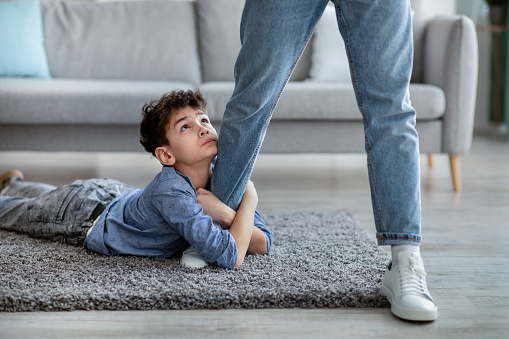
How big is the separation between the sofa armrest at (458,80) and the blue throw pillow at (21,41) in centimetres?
197

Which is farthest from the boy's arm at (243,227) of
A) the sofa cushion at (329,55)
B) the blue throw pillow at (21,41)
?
the blue throw pillow at (21,41)

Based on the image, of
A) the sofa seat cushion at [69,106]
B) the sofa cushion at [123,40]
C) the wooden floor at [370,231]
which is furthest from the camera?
the sofa cushion at [123,40]

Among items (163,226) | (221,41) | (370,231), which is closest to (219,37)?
(221,41)

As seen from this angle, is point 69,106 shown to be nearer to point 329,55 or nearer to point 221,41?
point 221,41

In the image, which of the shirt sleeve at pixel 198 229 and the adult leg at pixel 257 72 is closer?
the adult leg at pixel 257 72

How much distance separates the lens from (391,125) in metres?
1.12

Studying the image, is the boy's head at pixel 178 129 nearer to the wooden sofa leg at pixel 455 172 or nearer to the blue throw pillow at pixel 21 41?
the wooden sofa leg at pixel 455 172

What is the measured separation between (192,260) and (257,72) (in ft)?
1.56

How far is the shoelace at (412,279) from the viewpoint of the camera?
1.10 m

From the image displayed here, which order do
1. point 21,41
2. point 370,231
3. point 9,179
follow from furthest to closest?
point 21,41
point 9,179
point 370,231

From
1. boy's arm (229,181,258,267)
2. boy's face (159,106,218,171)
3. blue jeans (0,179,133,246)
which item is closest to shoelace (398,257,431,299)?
boy's arm (229,181,258,267)

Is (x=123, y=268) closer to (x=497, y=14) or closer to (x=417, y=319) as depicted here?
(x=417, y=319)

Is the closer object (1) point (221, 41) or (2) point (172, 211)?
(2) point (172, 211)

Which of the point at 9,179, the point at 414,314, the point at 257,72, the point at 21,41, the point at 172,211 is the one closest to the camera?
the point at 414,314
